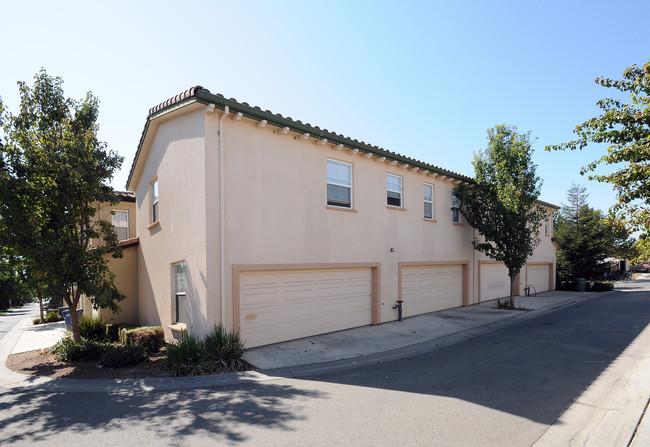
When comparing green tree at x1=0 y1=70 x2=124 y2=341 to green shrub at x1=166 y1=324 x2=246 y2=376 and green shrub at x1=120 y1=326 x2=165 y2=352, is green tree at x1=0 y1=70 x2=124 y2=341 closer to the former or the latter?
green shrub at x1=120 y1=326 x2=165 y2=352

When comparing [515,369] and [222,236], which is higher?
[222,236]

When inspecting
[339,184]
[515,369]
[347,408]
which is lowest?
[515,369]

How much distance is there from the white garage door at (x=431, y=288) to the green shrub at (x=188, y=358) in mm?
7862

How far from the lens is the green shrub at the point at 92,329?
11.4 meters

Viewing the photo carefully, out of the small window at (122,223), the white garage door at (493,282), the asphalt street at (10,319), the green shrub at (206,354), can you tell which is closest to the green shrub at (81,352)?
the green shrub at (206,354)

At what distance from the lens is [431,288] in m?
14.6

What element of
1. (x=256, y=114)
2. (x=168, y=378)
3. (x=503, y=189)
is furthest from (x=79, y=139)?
(x=503, y=189)

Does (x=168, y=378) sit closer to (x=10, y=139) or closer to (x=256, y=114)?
(x=256, y=114)

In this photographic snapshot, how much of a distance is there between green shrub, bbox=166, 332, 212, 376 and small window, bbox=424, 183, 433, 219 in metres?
10.2

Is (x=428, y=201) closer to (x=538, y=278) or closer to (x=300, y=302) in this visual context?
(x=300, y=302)

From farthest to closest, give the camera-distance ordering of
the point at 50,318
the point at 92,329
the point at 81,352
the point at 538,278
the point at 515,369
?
the point at 538,278 → the point at 50,318 → the point at 92,329 → the point at 81,352 → the point at 515,369

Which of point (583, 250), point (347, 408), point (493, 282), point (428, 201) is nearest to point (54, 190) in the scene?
point (347, 408)

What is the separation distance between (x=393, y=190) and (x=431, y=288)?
4419 millimetres

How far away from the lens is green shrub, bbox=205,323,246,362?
7625 mm
